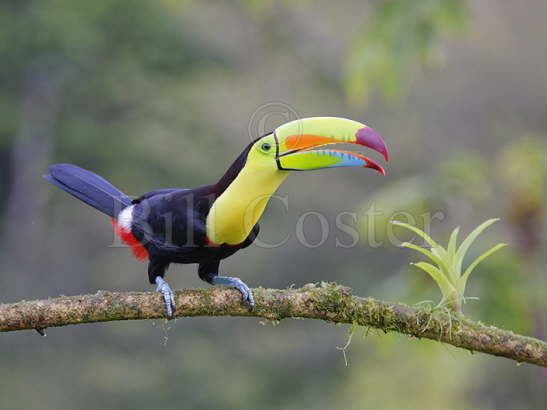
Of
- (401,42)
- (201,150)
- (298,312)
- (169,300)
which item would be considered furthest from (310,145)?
(201,150)

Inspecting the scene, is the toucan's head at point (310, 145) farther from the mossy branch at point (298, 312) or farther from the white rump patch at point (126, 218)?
the white rump patch at point (126, 218)

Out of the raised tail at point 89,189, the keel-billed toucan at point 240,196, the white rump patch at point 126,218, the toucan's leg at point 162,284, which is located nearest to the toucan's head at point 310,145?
the keel-billed toucan at point 240,196

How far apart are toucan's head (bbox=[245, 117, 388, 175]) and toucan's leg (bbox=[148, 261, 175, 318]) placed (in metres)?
0.59

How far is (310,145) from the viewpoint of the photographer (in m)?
3.36

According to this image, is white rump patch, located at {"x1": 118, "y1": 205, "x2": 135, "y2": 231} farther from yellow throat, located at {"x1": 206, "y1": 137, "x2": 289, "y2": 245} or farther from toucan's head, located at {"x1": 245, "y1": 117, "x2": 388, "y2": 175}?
toucan's head, located at {"x1": 245, "y1": 117, "x2": 388, "y2": 175}

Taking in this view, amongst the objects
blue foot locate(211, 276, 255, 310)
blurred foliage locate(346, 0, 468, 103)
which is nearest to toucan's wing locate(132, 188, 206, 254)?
blue foot locate(211, 276, 255, 310)

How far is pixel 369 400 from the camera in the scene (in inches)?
425

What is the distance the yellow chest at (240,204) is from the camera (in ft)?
10.7

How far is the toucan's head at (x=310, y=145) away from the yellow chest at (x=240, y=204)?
0.15 feet

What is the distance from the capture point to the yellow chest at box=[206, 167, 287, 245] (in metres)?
3.27

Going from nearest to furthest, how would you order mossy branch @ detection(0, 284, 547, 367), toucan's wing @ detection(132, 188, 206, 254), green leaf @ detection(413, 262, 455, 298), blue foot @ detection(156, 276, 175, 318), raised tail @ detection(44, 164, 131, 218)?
mossy branch @ detection(0, 284, 547, 367) < blue foot @ detection(156, 276, 175, 318) < green leaf @ detection(413, 262, 455, 298) < toucan's wing @ detection(132, 188, 206, 254) < raised tail @ detection(44, 164, 131, 218)

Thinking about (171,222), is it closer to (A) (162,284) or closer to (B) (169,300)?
(A) (162,284)

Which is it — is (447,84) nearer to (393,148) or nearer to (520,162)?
(393,148)

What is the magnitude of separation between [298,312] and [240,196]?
23.0 inches
